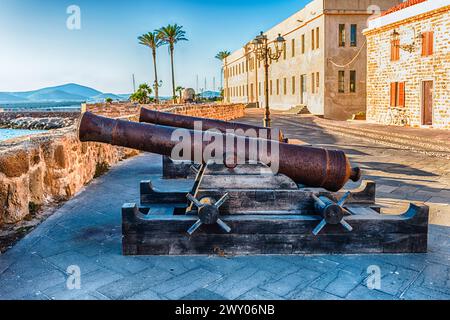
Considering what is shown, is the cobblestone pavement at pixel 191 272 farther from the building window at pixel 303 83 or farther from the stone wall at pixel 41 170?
the building window at pixel 303 83

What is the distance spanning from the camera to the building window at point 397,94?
64.2 ft

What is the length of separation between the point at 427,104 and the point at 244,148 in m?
18.4

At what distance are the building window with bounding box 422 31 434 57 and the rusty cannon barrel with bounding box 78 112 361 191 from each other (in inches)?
632

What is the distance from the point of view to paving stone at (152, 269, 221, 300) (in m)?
3.22

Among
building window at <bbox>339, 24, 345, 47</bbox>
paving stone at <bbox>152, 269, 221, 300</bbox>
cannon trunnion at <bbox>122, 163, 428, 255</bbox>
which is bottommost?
paving stone at <bbox>152, 269, 221, 300</bbox>

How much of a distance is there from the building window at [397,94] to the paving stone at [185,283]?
18340 millimetres

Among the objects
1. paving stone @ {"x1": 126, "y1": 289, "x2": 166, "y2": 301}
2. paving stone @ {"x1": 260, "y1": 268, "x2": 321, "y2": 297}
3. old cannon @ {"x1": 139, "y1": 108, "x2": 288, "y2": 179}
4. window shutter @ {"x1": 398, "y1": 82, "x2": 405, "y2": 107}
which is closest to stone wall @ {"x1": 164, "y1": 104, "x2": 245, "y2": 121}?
window shutter @ {"x1": 398, "y1": 82, "x2": 405, "y2": 107}

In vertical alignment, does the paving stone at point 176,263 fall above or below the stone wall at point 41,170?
below

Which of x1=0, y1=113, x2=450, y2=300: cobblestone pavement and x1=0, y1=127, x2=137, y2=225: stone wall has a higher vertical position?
x1=0, y1=127, x2=137, y2=225: stone wall

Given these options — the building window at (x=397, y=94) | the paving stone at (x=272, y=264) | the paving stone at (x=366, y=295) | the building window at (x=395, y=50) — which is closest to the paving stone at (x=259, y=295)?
the paving stone at (x=272, y=264)

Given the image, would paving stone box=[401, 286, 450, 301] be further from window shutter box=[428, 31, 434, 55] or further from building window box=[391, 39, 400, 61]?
building window box=[391, 39, 400, 61]

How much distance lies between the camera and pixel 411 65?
18781 millimetres
